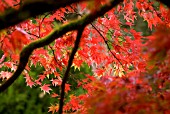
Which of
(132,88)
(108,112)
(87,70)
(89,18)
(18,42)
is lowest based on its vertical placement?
(108,112)

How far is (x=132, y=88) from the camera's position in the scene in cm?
163

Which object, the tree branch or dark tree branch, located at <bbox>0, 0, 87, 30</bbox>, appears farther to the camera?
the tree branch

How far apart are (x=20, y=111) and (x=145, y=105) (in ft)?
15.1

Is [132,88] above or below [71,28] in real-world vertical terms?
below

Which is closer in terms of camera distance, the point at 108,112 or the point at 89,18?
the point at 108,112

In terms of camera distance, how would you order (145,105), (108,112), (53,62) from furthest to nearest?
(53,62) → (145,105) → (108,112)

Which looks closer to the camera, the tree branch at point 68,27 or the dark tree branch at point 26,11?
the dark tree branch at point 26,11

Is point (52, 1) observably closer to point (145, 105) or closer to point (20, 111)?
point (145, 105)

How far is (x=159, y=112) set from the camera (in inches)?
60.8

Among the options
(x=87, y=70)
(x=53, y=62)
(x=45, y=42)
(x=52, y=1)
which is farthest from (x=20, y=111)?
(x=52, y=1)

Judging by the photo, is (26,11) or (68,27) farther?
(68,27)

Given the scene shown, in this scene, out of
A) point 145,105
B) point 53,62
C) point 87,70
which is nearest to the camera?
point 145,105

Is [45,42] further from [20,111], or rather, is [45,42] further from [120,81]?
[20,111]

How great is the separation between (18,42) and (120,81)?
0.60 meters
